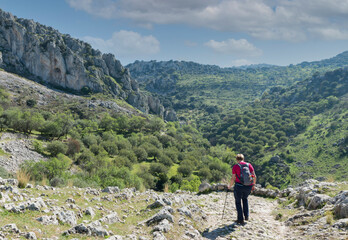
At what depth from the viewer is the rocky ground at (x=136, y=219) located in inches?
307

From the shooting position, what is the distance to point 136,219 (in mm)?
10406

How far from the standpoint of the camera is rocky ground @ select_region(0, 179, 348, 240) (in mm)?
7789

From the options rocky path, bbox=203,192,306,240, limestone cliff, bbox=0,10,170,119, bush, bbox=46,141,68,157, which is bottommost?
bush, bbox=46,141,68,157

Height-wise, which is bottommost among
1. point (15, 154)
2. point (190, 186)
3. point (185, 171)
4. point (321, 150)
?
point (321, 150)

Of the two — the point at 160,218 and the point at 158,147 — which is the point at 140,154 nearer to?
the point at 158,147

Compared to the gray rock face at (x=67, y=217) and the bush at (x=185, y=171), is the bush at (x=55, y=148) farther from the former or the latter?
the gray rock face at (x=67, y=217)

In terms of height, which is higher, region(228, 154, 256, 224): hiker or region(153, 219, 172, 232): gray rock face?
region(228, 154, 256, 224): hiker

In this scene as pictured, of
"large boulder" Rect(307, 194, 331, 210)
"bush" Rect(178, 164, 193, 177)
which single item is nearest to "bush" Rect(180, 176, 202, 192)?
"bush" Rect(178, 164, 193, 177)

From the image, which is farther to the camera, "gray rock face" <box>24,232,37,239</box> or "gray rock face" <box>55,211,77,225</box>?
"gray rock face" <box>55,211,77,225</box>

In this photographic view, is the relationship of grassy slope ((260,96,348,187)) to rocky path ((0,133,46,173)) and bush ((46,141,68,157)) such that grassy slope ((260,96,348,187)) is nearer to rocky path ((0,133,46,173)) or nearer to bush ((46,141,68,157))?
bush ((46,141,68,157))

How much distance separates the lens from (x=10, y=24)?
516 ft

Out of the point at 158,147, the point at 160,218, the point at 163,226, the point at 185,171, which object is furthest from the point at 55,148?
the point at 158,147

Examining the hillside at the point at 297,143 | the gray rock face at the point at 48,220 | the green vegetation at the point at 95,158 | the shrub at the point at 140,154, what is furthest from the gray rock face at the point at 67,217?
the hillside at the point at 297,143

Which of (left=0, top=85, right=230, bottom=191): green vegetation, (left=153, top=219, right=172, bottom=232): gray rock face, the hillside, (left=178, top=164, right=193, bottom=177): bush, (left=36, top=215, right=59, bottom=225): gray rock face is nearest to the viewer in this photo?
(left=36, top=215, right=59, bottom=225): gray rock face
